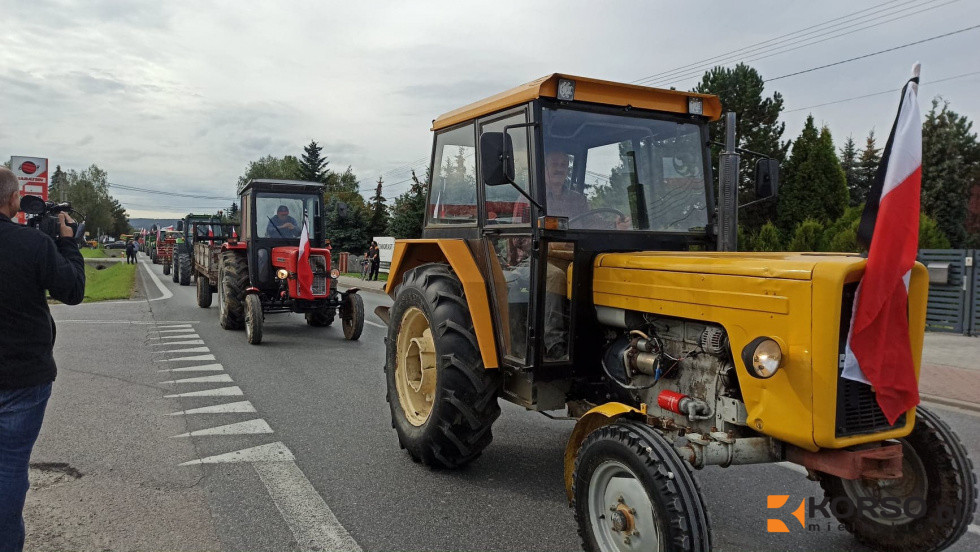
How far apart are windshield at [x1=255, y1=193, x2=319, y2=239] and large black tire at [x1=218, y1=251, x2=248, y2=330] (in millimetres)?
607

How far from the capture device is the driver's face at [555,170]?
391cm

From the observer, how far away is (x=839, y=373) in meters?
2.77

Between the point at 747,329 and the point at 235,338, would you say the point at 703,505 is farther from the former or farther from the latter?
the point at 235,338

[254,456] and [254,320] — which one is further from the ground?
[254,320]

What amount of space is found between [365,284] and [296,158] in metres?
69.8

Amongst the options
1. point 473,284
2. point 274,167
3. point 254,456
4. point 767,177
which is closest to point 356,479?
point 254,456

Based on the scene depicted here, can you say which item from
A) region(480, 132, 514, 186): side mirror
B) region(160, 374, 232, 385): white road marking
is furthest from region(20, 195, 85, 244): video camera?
region(160, 374, 232, 385): white road marking

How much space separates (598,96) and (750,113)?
31882 mm

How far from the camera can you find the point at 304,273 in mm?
10820

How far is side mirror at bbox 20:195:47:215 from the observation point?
10.7ft

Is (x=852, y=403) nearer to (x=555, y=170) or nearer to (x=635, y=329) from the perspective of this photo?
(x=635, y=329)

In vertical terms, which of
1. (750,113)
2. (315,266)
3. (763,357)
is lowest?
(763,357)

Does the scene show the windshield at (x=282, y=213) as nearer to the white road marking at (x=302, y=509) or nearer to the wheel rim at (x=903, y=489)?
the white road marking at (x=302, y=509)

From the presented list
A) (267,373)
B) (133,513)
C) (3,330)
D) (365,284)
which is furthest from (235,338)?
(365,284)
